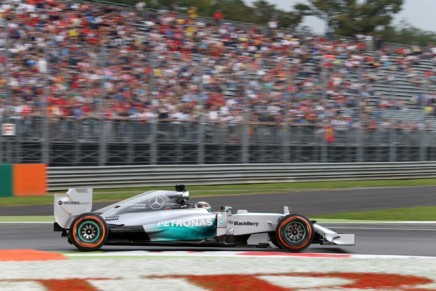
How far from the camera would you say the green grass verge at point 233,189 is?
1748cm

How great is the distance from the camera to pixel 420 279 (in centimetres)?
757

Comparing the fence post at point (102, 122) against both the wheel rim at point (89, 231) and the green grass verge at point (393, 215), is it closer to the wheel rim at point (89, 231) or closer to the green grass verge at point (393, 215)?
the green grass verge at point (393, 215)

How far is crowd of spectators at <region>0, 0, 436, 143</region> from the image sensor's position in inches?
733

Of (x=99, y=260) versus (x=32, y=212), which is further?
(x=32, y=212)

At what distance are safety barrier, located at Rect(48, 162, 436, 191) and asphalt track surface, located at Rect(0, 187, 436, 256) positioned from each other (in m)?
2.54

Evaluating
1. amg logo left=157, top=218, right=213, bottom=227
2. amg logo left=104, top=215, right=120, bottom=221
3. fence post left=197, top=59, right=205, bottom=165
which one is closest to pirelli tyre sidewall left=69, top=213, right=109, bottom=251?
amg logo left=104, top=215, right=120, bottom=221

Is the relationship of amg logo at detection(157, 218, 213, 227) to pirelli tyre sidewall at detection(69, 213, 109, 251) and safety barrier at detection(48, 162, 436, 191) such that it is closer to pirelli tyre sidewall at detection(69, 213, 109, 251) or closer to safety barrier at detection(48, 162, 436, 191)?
pirelli tyre sidewall at detection(69, 213, 109, 251)

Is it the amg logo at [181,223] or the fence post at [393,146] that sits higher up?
the fence post at [393,146]

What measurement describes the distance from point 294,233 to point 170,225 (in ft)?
5.55

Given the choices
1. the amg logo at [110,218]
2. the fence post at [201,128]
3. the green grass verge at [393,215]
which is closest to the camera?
the amg logo at [110,218]

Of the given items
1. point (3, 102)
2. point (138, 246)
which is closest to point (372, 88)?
point (3, 102)

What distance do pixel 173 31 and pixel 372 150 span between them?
8.39 m

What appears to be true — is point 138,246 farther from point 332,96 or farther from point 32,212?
point 332,96

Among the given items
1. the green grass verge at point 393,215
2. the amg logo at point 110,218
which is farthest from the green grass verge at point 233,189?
the amg logo at point 110,218
